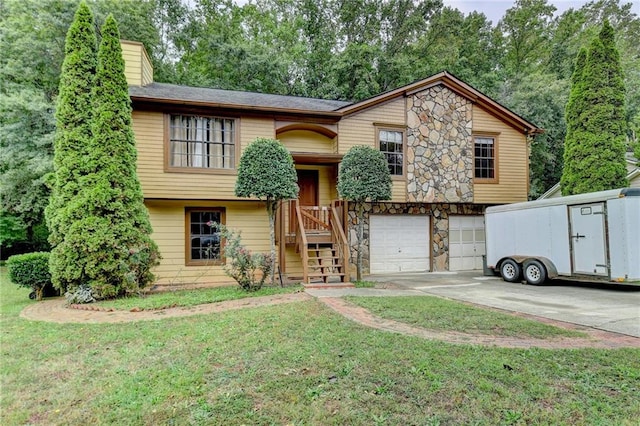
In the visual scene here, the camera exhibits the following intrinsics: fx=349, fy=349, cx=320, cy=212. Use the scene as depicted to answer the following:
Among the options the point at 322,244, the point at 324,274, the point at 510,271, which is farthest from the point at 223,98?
the point at 510,271

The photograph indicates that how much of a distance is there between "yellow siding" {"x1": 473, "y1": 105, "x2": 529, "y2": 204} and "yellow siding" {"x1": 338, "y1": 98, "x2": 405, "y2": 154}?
9.67ft

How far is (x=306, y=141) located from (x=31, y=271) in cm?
768

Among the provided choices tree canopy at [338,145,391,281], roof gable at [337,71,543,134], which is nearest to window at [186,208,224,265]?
tree canopy at [338,145,391,281]

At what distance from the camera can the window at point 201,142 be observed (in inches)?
373

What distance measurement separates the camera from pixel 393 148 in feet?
37.0

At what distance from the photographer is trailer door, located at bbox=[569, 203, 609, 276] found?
768 cm

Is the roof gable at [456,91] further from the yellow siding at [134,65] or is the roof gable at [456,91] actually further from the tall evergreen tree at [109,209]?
the yellow siding at [134,65]

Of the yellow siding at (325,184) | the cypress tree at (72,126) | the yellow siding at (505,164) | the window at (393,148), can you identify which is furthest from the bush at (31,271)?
the yellow siding at (505,164)

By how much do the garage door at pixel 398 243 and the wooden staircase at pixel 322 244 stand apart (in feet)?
6.23

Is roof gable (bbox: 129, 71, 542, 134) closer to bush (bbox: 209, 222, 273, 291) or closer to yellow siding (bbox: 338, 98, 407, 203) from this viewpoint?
yellow siding (bbox: 338, 98, 407, 203)

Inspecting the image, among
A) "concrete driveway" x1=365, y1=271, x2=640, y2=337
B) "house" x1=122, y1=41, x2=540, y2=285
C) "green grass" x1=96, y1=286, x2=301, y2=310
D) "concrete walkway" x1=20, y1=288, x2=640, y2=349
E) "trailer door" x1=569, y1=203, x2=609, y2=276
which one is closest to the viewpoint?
"concrete walkway" x1=20, y1=288, x2=640, y2=349

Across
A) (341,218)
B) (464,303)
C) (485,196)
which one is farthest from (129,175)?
(485,196)

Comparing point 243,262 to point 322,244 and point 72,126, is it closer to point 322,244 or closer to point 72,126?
point 322,244

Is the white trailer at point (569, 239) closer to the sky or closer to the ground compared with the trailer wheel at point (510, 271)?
closer to the sky
